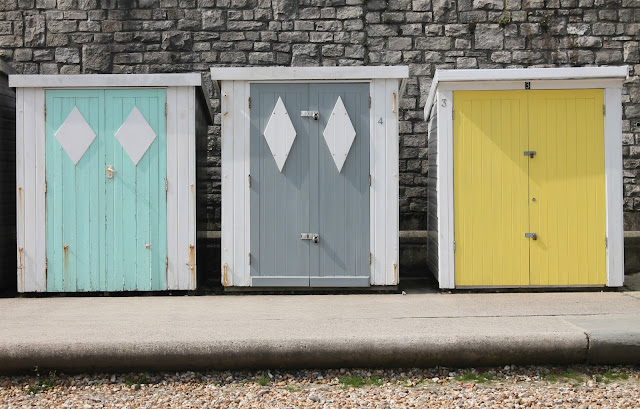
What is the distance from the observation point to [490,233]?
618 centimetres

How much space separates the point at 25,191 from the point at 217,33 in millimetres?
3351

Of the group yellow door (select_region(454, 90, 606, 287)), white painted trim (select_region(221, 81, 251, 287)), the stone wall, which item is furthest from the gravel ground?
the stone wall

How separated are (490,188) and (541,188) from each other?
1.51 ft

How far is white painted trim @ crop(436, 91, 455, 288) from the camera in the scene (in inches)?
244

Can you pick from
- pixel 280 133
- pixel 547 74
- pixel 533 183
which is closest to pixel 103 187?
pixel 280 133

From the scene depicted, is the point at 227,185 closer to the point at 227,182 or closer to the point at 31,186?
the point at 227,182

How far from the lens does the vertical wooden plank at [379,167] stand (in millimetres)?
6160

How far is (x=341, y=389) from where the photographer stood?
12.3 feet

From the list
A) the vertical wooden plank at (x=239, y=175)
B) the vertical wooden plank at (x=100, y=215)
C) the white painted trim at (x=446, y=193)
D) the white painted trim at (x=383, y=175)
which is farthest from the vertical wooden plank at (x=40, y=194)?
the white painted trim at (x=446, y=193)

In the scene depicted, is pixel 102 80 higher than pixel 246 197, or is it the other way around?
pixel 102 80

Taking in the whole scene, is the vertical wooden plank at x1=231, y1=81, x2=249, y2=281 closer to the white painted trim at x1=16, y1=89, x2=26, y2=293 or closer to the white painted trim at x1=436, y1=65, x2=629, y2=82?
the white painted trim at x1=16, y1=89, x2=26, y2=293

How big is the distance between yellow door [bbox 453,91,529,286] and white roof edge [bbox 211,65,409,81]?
69 cm

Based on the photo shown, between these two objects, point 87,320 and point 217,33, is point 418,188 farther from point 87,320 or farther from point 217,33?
point 87,320

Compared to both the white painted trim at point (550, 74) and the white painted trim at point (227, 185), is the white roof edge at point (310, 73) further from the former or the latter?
the white painted trim at point (550, 74)
